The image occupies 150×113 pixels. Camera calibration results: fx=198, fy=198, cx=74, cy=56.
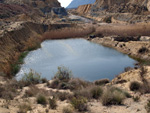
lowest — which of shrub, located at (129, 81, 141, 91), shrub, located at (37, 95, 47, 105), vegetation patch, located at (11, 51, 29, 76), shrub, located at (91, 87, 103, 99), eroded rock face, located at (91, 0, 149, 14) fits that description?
vegetation patch, located at (11, 51, 29, 76)

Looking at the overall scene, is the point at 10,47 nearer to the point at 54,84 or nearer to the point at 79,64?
the point at 79,64

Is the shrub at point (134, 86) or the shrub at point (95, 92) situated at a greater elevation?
the shrub at point (95, 92)

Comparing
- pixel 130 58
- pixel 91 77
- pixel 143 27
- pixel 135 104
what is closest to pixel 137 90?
pixel 135 104

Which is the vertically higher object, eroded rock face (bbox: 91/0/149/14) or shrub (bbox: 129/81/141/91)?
eroded rock face (bbox: 91/0/149/14)

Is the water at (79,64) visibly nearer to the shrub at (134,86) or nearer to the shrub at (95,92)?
the shrub at (134,86)

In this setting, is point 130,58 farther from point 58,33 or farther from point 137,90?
point 58,33

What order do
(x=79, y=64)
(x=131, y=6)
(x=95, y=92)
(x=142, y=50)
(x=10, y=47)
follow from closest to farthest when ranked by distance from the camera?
(x=95, y=92) → (x=79, y=64) → (x=10, y=47) → (x=142, y=50) → (x=131, y=6)

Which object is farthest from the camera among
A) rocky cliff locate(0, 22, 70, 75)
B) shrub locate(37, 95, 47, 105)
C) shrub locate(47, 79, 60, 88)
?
rocky cliff locate(0, 22, 70, 75)

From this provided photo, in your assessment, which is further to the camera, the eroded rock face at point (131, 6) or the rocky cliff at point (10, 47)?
the eroded rock face at point (131, 6)

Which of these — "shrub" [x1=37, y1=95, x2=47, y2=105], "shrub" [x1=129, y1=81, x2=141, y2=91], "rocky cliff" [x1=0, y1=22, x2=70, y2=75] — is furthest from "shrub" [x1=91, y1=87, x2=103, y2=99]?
"rocky cliff" [x1=0, y1=22, x2=70, y2=75]

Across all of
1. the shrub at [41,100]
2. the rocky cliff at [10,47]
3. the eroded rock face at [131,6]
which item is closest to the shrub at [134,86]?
the shrub at [41,100]

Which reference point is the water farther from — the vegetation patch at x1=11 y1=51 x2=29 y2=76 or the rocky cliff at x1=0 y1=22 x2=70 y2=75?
the rocky cliff at x1=0 y1=22 x2=70 y2=75

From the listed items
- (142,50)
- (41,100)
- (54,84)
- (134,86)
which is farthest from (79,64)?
(41,100)

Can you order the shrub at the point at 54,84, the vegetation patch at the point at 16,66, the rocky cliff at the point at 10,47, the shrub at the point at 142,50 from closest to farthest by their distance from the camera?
the shrub at the point at 54,84 < the rocky cliff at the point at 10,47 < the vegetation patch at the point at 16,66 < the shrub at the point at 142,50
